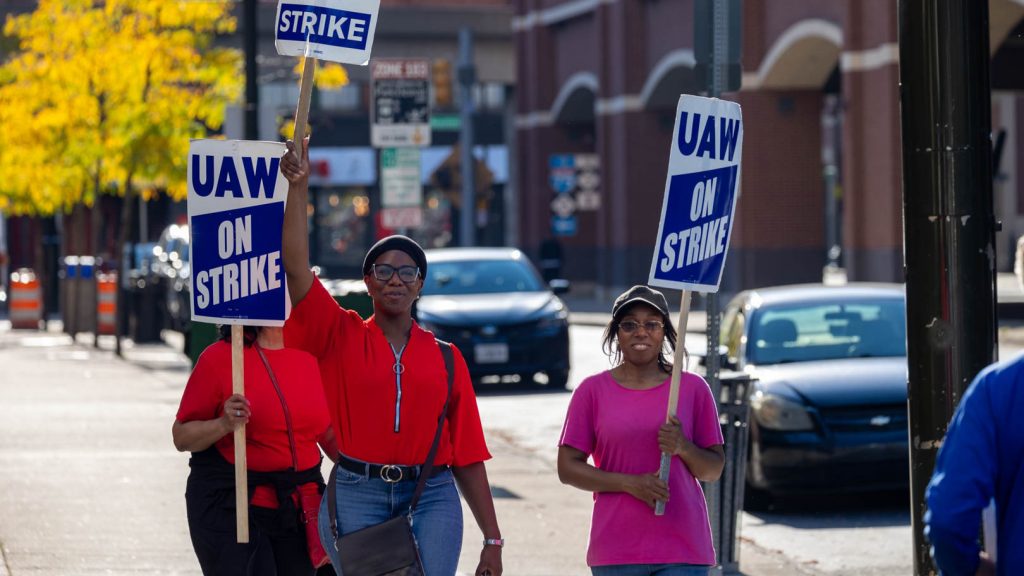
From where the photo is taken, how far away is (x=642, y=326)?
5.86 metres

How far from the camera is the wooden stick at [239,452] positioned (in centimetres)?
607

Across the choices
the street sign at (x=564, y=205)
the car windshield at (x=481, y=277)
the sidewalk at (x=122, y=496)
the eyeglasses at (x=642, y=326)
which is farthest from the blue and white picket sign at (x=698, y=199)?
the street sign at (x=564, y=205)

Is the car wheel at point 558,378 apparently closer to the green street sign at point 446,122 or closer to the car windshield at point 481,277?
the car windshield at point 481,277

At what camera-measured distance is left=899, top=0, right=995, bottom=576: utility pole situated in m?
6.86

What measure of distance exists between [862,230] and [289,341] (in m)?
29.6

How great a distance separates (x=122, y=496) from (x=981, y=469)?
9045 millimetres

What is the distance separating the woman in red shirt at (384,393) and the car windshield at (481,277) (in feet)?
49.6

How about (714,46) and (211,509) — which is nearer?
(211,509)

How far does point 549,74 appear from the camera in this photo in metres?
50.7

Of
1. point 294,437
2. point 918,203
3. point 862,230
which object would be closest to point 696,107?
point 918,203

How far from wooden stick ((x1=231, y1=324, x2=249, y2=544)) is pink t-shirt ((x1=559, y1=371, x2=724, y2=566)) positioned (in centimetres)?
104

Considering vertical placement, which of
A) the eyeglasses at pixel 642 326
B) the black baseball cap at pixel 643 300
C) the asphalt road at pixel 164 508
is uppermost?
the black baseball cap at pixel 643 300

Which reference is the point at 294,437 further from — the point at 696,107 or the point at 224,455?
the point at 696,107

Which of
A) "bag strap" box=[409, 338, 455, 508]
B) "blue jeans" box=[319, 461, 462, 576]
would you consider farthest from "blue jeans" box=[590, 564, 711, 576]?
"bag strap" box=[409, 338, 455, 508]
